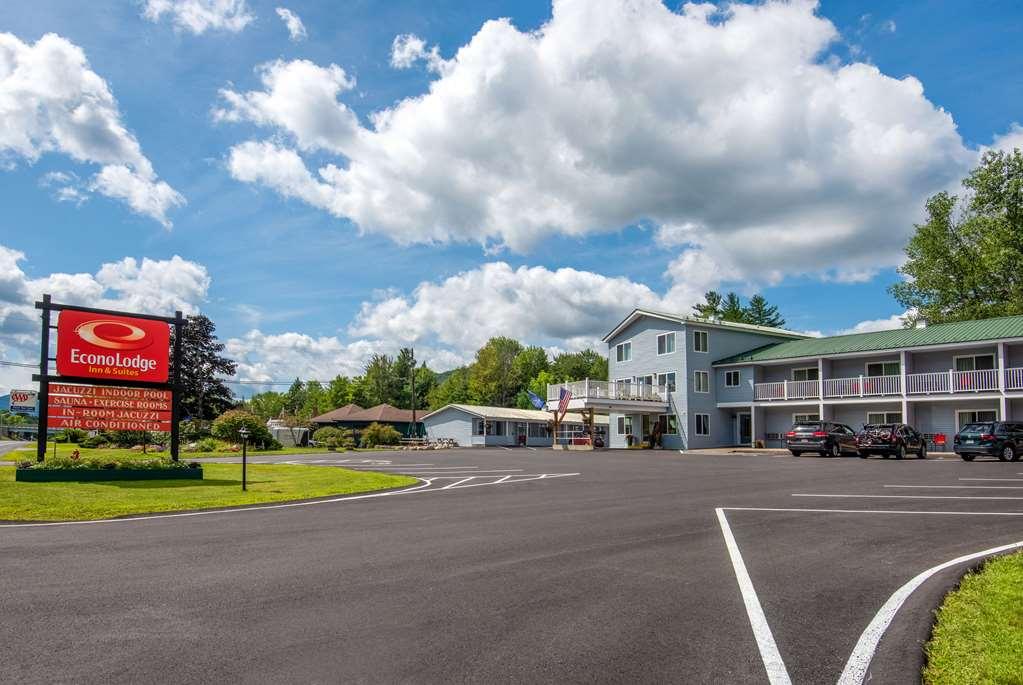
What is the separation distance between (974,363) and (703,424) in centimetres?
1553

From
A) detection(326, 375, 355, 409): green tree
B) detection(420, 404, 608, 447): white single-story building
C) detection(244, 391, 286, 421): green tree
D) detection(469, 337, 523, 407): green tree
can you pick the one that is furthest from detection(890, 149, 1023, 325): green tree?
detection(244, 391, 286, 421): green tree

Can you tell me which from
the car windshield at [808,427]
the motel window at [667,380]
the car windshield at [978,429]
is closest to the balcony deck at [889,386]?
the motel window at [667,380]

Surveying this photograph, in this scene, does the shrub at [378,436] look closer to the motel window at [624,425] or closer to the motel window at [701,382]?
the motel window at [624,425]

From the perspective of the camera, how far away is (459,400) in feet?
338

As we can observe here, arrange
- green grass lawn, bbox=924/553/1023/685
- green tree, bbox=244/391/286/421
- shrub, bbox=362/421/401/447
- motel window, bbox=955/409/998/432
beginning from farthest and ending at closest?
green tree, bbox=244/391/286/421
shrub, bbox=362/421/401/447
motel window, bbox=955/409/998/432
green grass lawn, bbox=924/553/1023/685

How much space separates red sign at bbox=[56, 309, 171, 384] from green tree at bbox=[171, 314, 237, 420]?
4855 cm

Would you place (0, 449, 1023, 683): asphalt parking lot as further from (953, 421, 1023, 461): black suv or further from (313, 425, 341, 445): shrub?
(313, 425, 341, 445): shrub

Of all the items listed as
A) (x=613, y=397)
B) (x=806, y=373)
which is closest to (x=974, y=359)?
(x=806, y=373)

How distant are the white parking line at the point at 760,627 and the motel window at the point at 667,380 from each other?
38757 mm

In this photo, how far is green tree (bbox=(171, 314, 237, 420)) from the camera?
67000 mm

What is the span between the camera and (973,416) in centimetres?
3694

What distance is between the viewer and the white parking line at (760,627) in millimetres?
4633

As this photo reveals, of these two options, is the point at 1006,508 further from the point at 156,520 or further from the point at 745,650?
the point at 156,520

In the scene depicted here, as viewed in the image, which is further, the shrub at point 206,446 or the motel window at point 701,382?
the motel window at point 701,382
